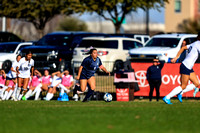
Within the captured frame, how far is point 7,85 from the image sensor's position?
69.9ft

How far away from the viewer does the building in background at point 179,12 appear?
8144cm

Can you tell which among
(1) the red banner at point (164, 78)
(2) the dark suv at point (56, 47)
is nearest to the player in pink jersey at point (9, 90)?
(2) the dark suv at point (56, 47)

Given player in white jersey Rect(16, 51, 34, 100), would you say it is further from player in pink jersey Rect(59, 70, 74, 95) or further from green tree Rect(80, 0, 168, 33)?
green tree Rect(80, 0, 168, 33)

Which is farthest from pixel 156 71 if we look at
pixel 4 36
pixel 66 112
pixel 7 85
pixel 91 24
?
pixel 91 24

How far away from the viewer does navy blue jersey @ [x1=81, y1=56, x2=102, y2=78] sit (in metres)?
16.4

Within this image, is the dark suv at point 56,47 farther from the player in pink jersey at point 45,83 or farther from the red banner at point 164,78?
the red banner at point 164,78

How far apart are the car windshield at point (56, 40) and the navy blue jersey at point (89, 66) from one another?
38.8 ft

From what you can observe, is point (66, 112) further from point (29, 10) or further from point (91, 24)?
point (91, 24)

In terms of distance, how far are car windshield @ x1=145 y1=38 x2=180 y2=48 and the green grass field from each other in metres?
12.6

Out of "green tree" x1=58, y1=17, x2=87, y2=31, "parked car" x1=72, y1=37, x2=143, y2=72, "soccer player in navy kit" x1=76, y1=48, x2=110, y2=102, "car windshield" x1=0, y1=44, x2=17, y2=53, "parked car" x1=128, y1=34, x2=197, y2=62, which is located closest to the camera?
"soccer player in navy kit" x1=76, y1=48, x2=110, y2=102

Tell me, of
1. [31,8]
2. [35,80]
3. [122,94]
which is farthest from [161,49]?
[31,8]

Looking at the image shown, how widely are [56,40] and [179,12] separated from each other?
185ft

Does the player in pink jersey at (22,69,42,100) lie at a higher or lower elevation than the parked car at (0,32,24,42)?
lower

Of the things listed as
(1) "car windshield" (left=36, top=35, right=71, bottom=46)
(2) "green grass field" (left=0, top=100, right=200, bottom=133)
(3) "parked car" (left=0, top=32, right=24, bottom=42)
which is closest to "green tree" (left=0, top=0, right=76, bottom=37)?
(3) "parked car" (left=0, top=32, right=24, bottom=42)
